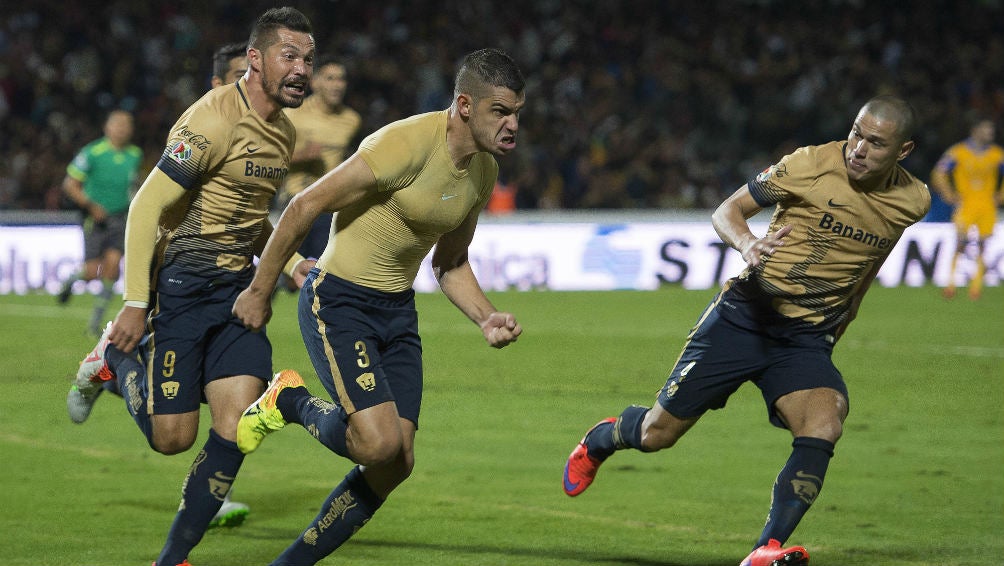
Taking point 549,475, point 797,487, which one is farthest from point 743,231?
point 549,475

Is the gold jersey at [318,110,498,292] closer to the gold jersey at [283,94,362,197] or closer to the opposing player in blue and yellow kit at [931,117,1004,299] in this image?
the gold jersey at [283,94,362,197]

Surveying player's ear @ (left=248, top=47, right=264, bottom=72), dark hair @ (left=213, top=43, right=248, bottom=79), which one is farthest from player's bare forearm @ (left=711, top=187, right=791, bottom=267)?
dark hair @ (left=213, top=43, right=248, bottom=79)

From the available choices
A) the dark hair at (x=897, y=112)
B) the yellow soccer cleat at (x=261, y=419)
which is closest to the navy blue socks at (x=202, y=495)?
the yellow soccer cleat at (x=261, y=419)

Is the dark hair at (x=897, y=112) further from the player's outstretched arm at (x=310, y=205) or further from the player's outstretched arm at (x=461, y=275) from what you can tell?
the player's outstretched arm at (x=310, y=205)

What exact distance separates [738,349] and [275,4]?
21.1 meters

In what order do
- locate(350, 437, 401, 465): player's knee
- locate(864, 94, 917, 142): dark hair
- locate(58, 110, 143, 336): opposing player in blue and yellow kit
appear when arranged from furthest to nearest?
locate(58, 110, 143, 336): opposing player in blue and yellow kit
locate(864, 94, 917, 142): dark hair
locate(350, 437, 401, 465): player's knee

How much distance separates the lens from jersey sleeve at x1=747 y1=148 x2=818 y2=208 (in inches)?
228

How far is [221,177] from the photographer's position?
5.54m

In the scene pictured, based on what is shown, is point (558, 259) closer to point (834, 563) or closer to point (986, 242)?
point (986, 242)

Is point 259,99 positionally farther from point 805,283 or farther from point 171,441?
point 805,283

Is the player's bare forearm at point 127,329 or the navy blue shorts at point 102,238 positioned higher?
the player's bare forearm at point 127,329

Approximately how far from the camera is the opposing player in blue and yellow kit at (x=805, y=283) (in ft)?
18.1

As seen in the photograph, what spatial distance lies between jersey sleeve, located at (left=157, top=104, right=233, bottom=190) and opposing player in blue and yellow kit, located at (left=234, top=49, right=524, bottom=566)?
0.58 metres

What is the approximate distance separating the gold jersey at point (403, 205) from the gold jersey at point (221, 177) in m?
0.52
